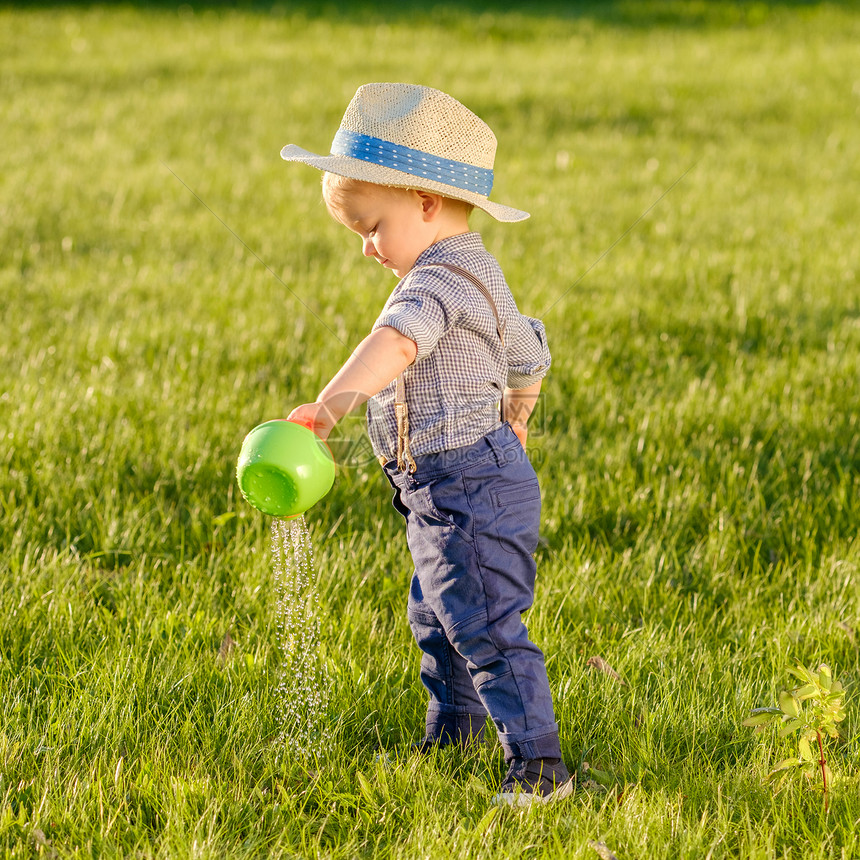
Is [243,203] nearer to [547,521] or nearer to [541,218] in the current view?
[541,218]

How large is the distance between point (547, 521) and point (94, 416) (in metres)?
2.05

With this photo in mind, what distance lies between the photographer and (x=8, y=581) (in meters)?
3.26

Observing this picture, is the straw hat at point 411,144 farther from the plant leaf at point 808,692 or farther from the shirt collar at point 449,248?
the plant leaf at point 808,692

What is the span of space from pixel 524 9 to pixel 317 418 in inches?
683

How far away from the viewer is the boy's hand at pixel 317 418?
6.79 ft

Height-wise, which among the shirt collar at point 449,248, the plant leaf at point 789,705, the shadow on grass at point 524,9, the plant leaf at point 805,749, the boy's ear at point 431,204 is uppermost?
the shadow on grass at point 524,9

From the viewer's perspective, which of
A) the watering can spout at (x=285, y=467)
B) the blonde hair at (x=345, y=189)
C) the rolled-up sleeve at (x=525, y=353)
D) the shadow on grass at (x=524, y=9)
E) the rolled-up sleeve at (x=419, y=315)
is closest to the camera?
the watering can spout at (x=285, y=467)

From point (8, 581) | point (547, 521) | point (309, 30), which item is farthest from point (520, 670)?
point (309, 30)

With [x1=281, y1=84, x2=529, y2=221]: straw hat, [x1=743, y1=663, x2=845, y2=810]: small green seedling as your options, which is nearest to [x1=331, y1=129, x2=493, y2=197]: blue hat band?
[x1=281, y1=84, x2=529, y2=221]: straw hat

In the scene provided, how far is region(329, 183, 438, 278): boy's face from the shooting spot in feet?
7.79

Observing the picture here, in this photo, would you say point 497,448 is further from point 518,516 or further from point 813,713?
point 813,713

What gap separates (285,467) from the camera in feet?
6.65

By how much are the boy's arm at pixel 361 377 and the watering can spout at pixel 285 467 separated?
4 centimetres

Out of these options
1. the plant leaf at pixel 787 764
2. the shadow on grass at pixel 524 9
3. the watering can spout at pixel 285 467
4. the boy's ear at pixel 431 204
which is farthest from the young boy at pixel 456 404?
the shadow on grass at pixel 524 9
